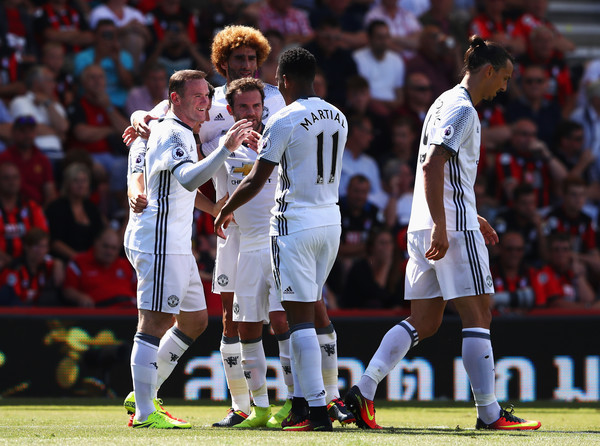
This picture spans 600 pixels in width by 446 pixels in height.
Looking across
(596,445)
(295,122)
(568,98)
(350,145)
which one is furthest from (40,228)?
(568,98)

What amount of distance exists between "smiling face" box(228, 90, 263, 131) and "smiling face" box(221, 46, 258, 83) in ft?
1.62

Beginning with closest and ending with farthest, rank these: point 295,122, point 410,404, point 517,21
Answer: point 295,122
point 410,404
point 517,21

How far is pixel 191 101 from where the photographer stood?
671 cm

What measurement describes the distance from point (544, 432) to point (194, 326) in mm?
2362

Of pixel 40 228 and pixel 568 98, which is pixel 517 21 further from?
pixel 40 228

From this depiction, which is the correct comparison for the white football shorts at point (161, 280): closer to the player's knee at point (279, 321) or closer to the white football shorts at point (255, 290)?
the white football shorts at point (255, 290)

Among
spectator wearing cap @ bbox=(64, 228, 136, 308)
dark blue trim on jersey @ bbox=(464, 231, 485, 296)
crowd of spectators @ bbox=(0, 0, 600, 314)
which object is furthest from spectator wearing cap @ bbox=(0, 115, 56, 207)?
dark blue trim on jersey @ bbox=(464, 231, 485, 296)

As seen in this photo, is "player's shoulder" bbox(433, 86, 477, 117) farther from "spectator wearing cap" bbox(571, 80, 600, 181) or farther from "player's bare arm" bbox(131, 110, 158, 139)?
"spectator wearing cap" bbox(571, 80, 600, 181)

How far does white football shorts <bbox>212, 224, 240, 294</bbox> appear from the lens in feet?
23.4

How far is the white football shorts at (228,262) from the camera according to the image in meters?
7.14

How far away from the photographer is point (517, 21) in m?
15.9

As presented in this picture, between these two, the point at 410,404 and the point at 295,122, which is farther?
the point at 410,404

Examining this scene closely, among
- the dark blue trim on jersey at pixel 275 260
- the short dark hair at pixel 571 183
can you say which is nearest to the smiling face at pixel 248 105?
the dark blue trim on jersey at pixel 275 260

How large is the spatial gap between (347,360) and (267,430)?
367cm
